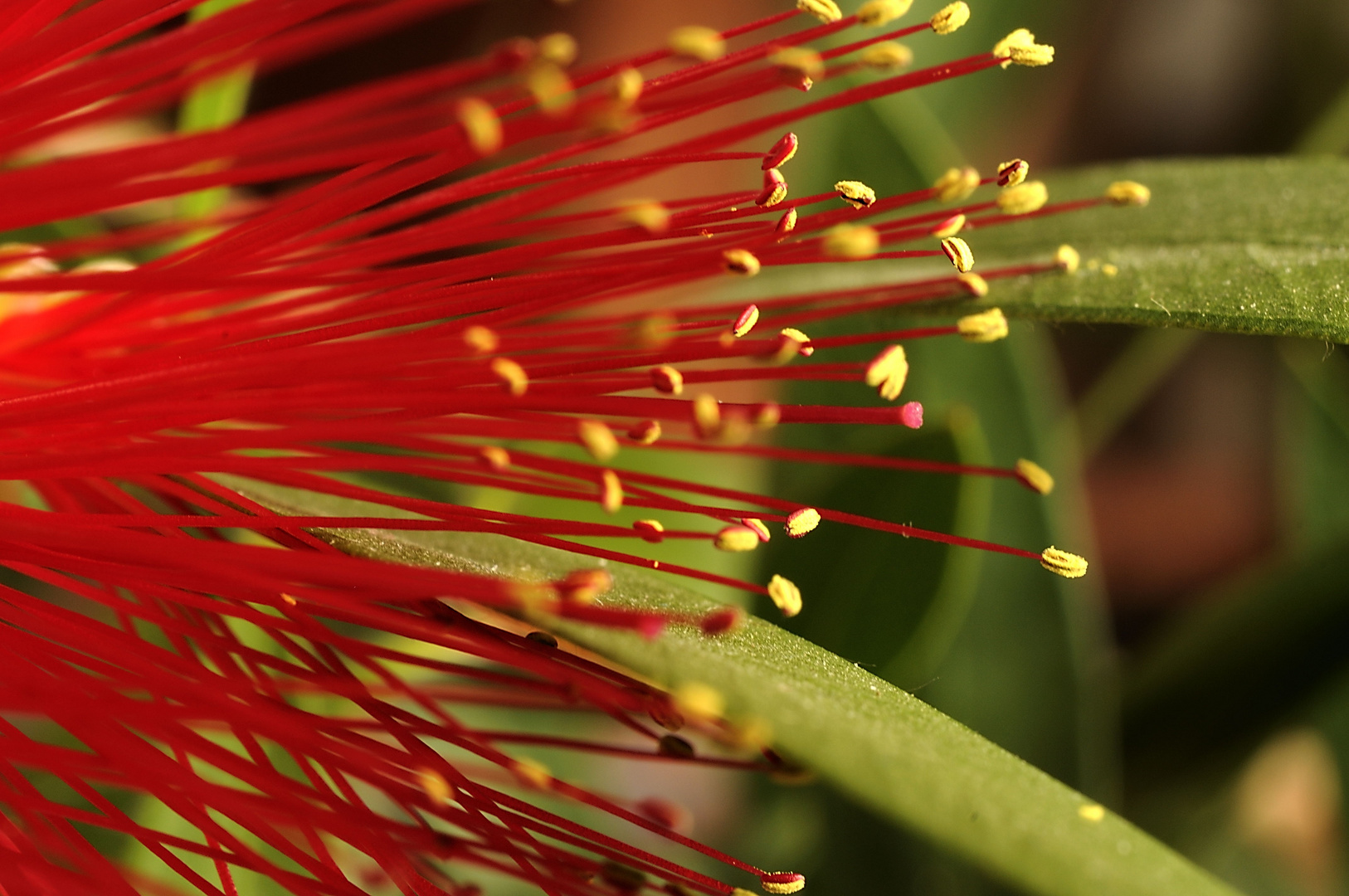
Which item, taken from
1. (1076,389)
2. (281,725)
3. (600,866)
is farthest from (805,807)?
(1076,389)

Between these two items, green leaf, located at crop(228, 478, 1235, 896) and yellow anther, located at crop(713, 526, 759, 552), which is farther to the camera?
yellow anther, located at crop(713, 526, 759, 552)

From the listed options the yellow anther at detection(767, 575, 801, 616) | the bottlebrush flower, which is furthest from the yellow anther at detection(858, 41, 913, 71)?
the yellow anther at detection(767, 575, 801, 616)

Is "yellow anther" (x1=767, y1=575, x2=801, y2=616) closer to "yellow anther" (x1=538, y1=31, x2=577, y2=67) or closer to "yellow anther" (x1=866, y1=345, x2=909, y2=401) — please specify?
"yellow anther" (x1=866, y1=345, x2=909, y2=401)

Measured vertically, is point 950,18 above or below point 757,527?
above

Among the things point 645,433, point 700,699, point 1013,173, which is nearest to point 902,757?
point 700,699

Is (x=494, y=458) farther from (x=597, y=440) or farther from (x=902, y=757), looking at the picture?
(x=902, y=757)
